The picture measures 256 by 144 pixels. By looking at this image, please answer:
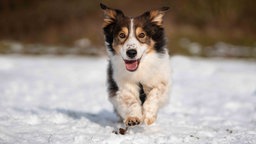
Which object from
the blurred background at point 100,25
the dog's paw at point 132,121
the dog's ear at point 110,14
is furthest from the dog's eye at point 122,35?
the blurred background at point 100,25

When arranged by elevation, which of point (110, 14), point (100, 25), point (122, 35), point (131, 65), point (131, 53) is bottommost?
point (100, 25)

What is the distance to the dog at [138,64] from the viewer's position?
6.40 meters

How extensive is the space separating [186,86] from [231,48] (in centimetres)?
1752

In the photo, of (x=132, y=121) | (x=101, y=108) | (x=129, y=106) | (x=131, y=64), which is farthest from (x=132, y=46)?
(x=101, y=108)

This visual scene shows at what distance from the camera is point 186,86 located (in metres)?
13.4

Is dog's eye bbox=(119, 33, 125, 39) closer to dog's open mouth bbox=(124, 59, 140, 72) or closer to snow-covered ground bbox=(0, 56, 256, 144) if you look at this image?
dog's open mouth bbox=(124, 59, 140, 72)

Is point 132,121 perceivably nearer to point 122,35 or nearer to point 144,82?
point 144,82

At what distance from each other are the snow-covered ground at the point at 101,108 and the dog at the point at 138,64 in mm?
366

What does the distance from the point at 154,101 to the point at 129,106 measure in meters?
0.37

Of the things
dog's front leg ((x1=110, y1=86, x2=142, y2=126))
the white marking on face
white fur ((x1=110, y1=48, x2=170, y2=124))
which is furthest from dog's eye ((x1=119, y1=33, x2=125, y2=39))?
dog's front leg ((x1=110, y1=86, x2=142, y2=126))

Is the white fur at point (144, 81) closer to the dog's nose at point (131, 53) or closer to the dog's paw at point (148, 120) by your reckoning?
the dog's paw at point (148, 120)

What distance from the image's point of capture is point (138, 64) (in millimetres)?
6551

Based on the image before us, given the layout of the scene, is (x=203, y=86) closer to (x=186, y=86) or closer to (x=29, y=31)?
(x=186, y=86)

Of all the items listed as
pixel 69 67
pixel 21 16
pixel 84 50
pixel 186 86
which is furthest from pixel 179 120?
pixel 21 16
